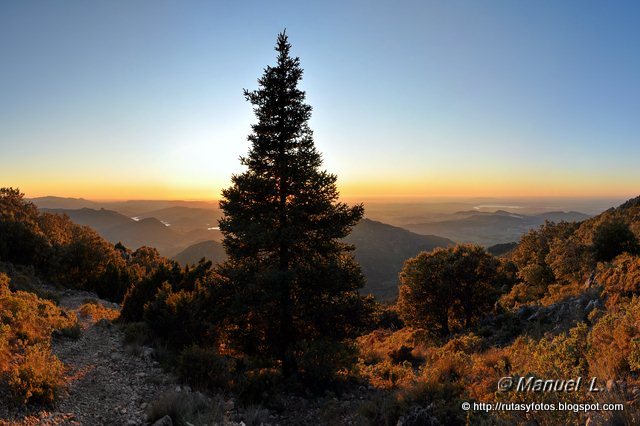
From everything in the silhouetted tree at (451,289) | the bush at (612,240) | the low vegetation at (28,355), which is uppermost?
the bush at (612,240)

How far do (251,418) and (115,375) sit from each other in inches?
177

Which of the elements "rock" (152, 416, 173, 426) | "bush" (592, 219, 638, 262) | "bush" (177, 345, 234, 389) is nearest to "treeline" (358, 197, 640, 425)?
"bush" (592, 219, 638, 262)

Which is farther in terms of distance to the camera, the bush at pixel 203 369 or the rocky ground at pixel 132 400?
the bush at pixel 203 369

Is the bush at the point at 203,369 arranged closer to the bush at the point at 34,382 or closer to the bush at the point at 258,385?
the bush at the point at 258,385

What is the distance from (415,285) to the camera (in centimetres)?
2627

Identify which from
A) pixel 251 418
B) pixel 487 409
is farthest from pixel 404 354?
pixel 487 409

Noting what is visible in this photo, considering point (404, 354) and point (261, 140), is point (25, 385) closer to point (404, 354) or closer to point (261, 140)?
point (261, 140)

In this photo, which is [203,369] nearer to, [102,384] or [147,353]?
[147,353]

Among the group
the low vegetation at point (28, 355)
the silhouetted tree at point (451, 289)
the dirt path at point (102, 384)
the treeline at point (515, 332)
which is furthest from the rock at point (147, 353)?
the silhouetted tree at point (451, 289)

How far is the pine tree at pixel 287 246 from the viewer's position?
11875mm

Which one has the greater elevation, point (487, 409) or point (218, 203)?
point (218, 203)

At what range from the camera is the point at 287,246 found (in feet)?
41.7

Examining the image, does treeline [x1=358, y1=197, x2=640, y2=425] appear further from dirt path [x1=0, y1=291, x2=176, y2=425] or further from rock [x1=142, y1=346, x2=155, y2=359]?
rock [x1=142, y1=346, x2=155, y2=359]

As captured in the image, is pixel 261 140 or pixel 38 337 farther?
pixel 261 140
